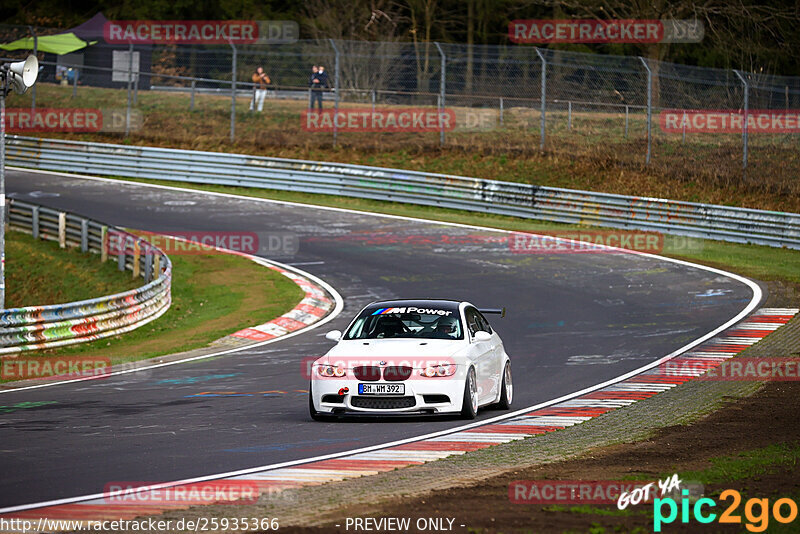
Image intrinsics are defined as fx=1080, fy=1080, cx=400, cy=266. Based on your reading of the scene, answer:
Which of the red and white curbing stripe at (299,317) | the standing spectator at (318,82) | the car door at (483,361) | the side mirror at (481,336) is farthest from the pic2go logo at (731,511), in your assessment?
the standing spectator at (318,82)

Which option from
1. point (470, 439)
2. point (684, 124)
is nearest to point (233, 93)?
point (684, 124)

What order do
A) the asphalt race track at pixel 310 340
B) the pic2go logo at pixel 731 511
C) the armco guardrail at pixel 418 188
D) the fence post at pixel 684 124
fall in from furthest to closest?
1. the fence post at pixel 684 124
2. the armco guardrail at pixel 418 188
3. the asphalt race track at pixel 310 340
4. the pic2go logo at pixel 731 511

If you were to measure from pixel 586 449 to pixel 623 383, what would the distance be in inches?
181

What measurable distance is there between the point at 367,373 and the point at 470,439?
4.47 feet

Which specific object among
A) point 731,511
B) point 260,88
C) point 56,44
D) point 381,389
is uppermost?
point 56,44

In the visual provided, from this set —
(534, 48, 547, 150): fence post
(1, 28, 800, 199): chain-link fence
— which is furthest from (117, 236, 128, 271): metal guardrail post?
(534, 48, 547, 150): fence post

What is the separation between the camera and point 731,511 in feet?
22.0

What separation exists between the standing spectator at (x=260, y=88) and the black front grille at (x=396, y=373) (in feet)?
92.8

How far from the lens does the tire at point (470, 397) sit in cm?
1117

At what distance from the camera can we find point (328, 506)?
23.7 ft

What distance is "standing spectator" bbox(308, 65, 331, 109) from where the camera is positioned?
36844 millimetres

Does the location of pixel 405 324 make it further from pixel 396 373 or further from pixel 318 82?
pixel 318 82

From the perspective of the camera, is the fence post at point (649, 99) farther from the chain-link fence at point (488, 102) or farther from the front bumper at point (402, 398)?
the front bumper at point (402, 398)

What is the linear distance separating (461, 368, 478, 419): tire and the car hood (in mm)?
306
